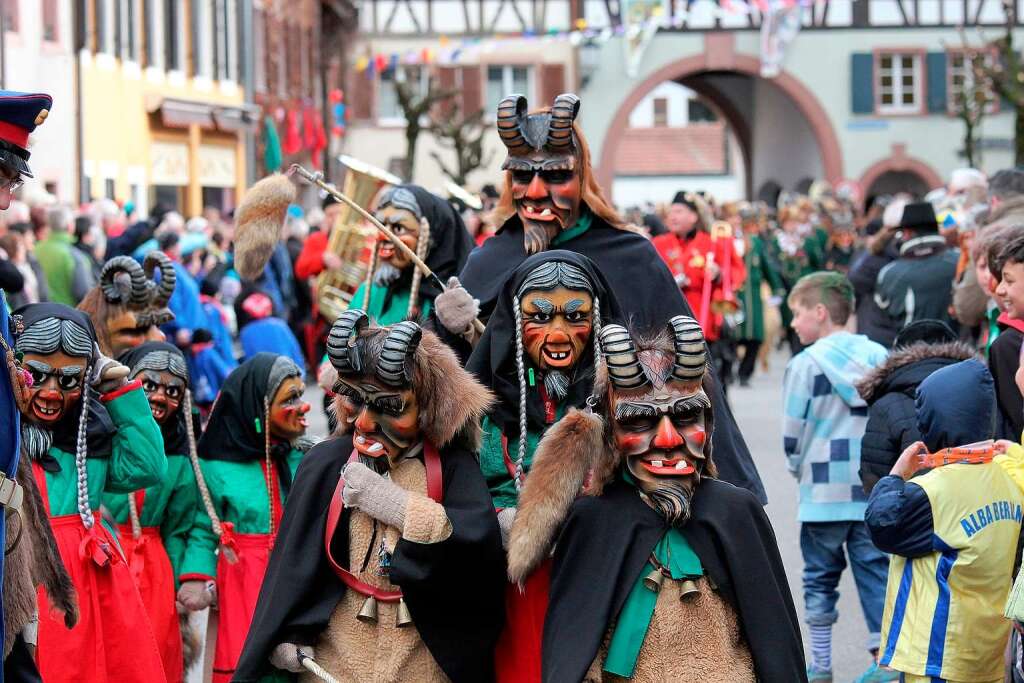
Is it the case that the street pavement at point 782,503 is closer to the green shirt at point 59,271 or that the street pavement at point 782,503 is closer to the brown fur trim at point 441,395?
the brown fur trim at point 441,395

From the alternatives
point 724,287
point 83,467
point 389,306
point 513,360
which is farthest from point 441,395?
point 724,287

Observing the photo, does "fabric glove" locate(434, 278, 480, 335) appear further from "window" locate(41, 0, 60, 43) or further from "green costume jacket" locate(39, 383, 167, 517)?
"window" locate(41, 0, 60, 43)

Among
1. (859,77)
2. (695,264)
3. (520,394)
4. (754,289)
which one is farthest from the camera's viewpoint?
(859,77)

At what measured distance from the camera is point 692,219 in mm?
15203

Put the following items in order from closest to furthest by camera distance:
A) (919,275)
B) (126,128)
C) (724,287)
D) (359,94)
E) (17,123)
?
(17,123), (919,275), (724,287), (126,128), (359,94)

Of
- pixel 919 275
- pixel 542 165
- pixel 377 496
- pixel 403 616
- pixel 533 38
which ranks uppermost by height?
pixel 533 38

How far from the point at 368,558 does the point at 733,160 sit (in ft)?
216

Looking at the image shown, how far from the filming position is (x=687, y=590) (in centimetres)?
445

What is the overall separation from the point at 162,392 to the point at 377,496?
246cm

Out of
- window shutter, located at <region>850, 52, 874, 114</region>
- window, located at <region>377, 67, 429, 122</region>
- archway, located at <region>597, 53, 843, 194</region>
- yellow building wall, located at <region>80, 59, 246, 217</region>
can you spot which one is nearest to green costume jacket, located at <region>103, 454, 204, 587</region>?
yellow building wall, located at <region>80, 59, 246, 217</region>

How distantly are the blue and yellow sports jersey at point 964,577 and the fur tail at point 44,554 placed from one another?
2.41 m

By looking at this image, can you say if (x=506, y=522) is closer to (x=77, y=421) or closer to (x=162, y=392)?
(x=77, y=421)

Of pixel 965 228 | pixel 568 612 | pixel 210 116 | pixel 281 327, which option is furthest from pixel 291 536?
pixel 210 116

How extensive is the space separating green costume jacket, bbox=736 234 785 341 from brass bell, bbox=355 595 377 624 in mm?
13889
